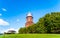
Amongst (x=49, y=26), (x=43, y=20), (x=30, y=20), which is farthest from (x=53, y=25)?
(x=30, y=20)

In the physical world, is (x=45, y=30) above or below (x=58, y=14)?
below

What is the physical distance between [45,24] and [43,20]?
2.15 metres

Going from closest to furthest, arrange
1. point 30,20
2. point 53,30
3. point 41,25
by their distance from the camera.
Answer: point 53,30
point 41,25
point 30,20

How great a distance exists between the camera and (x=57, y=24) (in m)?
48.3

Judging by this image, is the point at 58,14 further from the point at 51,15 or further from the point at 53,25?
the point at 53,25

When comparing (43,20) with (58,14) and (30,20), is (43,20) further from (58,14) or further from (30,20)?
(30,20)

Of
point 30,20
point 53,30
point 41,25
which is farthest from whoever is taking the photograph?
point 30,20

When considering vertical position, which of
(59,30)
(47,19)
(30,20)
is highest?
(30,20)

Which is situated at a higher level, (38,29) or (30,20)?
(30,20)

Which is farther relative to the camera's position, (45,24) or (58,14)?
(58,14)

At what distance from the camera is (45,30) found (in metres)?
48.1

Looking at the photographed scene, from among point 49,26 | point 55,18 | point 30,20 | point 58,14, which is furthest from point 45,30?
point 30,20

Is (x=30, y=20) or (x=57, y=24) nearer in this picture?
(x=57, y=24)

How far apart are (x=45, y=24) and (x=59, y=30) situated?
470 cm
